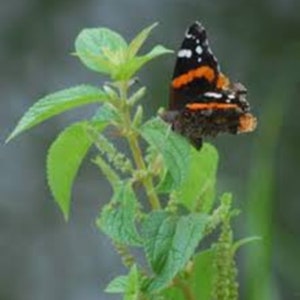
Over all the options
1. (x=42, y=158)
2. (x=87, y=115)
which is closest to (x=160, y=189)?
(x=87, y=115)

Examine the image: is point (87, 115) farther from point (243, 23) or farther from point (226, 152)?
point (243, 23)

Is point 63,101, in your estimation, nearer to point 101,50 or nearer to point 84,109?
point 101,50

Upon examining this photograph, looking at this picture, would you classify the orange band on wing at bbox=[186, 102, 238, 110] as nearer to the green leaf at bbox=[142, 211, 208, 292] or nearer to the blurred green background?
the green leaf at bbox=[142, 211, 208, 292]

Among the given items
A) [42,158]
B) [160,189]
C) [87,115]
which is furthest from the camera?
[42,158]

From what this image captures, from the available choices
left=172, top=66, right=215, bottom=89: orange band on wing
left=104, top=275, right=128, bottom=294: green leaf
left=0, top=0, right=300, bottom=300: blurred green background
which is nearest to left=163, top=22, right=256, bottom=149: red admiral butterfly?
left=172, top=66, right=215, bottom=89: orange band on wing

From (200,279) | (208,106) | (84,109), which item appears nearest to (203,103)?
(208,106)

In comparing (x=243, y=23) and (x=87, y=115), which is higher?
(x=243, y=23)
